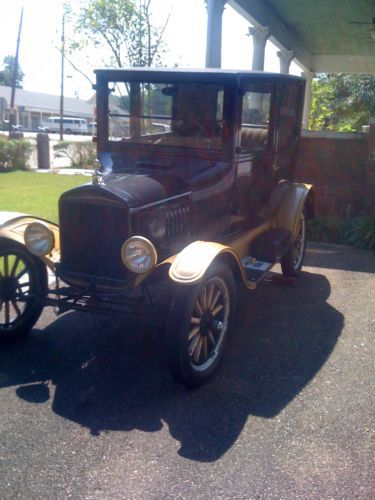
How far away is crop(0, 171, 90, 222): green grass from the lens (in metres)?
9.16

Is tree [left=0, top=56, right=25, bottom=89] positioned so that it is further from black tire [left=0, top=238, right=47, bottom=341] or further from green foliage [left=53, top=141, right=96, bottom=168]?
black tire [left=0, top=238, right=47, bottom=341]

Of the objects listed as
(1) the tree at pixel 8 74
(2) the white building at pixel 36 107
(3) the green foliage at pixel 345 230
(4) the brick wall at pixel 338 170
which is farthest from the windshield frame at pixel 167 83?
(1) the tree at pixel 8 74

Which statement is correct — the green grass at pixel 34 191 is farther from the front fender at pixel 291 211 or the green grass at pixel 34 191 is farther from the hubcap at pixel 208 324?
the hubcap at pixel 208 324

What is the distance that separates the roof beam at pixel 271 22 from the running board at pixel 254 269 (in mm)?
6702

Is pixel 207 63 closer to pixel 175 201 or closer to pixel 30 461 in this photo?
pixel 175 201

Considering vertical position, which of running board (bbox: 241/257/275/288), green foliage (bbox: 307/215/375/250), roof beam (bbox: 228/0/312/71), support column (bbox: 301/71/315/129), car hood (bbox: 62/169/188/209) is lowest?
green foliage (bbox: 307/215/375/250)

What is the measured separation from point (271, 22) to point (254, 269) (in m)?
9.01

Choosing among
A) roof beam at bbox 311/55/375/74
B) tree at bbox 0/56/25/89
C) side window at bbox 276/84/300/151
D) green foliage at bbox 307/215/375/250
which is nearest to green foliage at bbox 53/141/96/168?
roof beam at bbox 311/55/375/74

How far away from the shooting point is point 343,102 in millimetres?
17188

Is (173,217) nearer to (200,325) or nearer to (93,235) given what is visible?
(93,235)

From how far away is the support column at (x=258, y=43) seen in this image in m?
11.3

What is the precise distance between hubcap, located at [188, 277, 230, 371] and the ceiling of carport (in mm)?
7663

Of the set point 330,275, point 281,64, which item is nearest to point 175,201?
point 330,275

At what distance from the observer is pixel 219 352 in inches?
144
